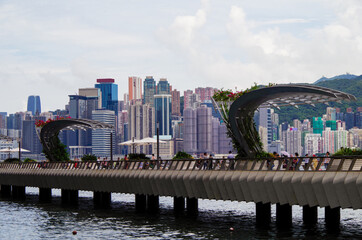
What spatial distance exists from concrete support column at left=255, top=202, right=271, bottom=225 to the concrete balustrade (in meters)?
0.06

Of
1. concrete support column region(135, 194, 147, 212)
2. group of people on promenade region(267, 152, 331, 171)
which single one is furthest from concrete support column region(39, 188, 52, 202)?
group of people on promenade region(267, 152, 331, 171)

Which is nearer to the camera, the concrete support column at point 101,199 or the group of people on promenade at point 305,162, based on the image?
the group of people on promenade at point 305,162

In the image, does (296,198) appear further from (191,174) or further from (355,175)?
(191,174)

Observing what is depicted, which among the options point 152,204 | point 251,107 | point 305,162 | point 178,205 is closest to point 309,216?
point 251,107

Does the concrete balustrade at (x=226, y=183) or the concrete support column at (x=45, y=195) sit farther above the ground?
the concrete balustrade at (x=226, y=183)

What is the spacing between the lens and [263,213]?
44031mm

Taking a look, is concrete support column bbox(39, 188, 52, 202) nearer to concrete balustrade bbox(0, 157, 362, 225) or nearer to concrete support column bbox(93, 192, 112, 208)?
concrete balustrade bbox(0, 157, 362, 225)

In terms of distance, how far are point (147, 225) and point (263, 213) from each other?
7.72 m

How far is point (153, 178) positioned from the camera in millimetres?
48938

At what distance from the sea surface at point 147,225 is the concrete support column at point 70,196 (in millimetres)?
4690

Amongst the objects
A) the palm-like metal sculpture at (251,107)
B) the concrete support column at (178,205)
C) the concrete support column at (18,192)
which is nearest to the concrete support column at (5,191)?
the concrete support column at (18,192)

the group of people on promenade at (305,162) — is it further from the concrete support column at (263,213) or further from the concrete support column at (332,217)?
the concrete support column at (332,217)

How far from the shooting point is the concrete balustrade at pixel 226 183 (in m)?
34.0

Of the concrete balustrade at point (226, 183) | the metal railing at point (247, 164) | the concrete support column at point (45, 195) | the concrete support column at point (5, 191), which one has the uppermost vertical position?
the metal railing at point (247, 164)
